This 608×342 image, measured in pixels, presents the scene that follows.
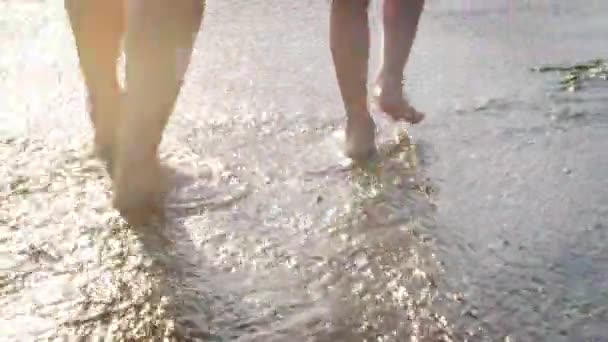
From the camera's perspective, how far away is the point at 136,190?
2.09 meters

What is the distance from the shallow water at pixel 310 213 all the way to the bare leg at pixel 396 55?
10 cm

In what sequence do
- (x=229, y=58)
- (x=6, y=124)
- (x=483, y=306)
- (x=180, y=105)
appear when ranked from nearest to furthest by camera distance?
(x=483, y=306) < (x=6, y=124) < (x=180, y=105) < (x=229, y=58)

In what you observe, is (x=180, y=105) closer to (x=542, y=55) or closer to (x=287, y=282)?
(x=287, y=282)

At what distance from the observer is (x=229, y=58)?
3227mm

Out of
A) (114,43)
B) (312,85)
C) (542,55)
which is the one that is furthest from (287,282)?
(542,55)

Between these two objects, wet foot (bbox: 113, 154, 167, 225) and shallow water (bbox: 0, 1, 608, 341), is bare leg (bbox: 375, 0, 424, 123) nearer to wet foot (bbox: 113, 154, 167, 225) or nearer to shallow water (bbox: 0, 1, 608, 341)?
shallow water (bbox: 0, 1, 608, 341)

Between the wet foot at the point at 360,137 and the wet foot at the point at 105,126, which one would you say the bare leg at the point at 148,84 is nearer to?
the wet foot at the point at 105,126

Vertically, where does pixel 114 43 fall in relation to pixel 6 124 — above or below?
above

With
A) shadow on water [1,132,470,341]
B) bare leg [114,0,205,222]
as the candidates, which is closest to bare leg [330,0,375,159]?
shadow on water [1,132,470,341]

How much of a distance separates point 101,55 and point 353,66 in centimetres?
64

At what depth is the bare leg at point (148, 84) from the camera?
78.5 inches

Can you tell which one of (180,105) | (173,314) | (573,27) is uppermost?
(173,314)

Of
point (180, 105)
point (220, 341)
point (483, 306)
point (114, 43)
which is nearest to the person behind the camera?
point (220, 341)

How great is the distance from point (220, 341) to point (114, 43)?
104 centimetres
